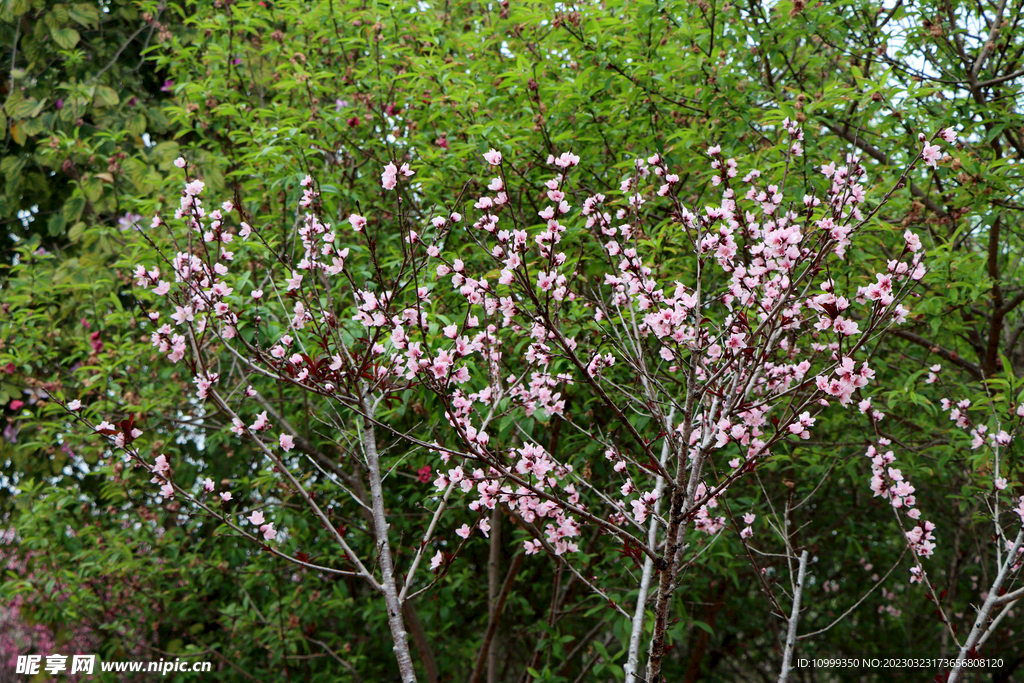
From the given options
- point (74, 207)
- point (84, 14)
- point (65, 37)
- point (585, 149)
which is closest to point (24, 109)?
point (65, 37)

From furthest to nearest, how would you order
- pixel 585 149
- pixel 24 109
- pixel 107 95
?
pixel 24 109
pixel 107 95
pixel 585 149

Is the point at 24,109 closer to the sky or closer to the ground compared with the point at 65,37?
closer to the ground

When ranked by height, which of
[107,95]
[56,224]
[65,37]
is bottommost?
[56,224]

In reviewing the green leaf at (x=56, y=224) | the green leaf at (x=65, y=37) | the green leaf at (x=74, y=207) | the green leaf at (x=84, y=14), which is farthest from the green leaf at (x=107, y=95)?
the green leaf at (x=56, y=224)

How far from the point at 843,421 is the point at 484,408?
224 centimetres

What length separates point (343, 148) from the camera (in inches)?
155

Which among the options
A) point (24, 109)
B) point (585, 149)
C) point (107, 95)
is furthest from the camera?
point (24, 109)

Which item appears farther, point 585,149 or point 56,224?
point 56,224

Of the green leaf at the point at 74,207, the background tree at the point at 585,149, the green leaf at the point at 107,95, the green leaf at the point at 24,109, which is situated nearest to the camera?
the background tree at the point at 585,149

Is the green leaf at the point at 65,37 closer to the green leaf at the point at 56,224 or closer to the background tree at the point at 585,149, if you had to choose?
the background tree at the point at 585,149

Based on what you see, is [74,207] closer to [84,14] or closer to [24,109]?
[24,109]

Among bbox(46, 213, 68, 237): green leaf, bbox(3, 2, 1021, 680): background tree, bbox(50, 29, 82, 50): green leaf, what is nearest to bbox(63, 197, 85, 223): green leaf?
bbox(3, 2, 1021, 680): background tree

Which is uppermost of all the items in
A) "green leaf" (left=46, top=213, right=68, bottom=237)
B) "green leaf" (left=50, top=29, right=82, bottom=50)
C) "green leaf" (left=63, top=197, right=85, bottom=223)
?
"green leaf" (left=50, top=29, right=82, bottom=50)

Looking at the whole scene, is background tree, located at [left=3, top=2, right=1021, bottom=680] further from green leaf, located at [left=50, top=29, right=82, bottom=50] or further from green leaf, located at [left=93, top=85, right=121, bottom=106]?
green leaf, located at [left=50, top=29, right=82, bottom=50]
